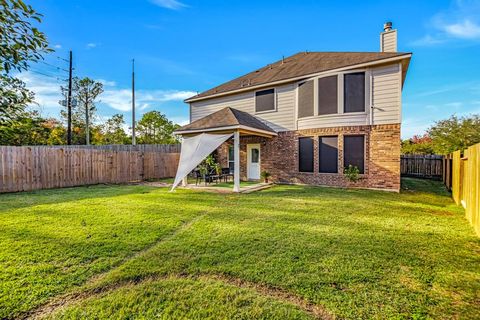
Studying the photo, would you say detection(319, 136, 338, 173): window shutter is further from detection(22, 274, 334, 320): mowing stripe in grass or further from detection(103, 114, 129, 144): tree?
detection(103, 114, 129, 144): tree

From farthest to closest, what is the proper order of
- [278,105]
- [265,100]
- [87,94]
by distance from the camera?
[87,94] → [265,100] → [278,105]

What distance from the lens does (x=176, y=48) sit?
14930mm

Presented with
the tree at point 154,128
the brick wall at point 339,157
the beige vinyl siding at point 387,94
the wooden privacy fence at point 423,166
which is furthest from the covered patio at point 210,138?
the tree at point 154,128

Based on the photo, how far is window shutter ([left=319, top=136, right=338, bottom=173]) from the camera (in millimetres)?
10734

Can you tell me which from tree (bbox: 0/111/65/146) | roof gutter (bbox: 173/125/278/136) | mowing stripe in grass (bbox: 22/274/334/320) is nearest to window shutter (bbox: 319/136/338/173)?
roof gutter (bbox: 173/125/278/136)

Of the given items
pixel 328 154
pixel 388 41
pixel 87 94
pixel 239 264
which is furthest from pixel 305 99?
pixel 87 94

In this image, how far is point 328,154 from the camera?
429 inches

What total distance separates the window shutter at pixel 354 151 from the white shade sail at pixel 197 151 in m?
5.13

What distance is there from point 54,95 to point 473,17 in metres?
27.5

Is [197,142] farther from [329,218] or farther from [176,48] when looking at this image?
[176,48]

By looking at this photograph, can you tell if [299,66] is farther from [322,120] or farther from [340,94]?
[322,120]

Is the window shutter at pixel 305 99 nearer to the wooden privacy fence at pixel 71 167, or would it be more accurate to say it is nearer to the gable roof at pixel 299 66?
the gable roof at pixel 299 66

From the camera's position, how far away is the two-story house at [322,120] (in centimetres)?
965

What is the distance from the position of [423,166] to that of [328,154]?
7.70m
